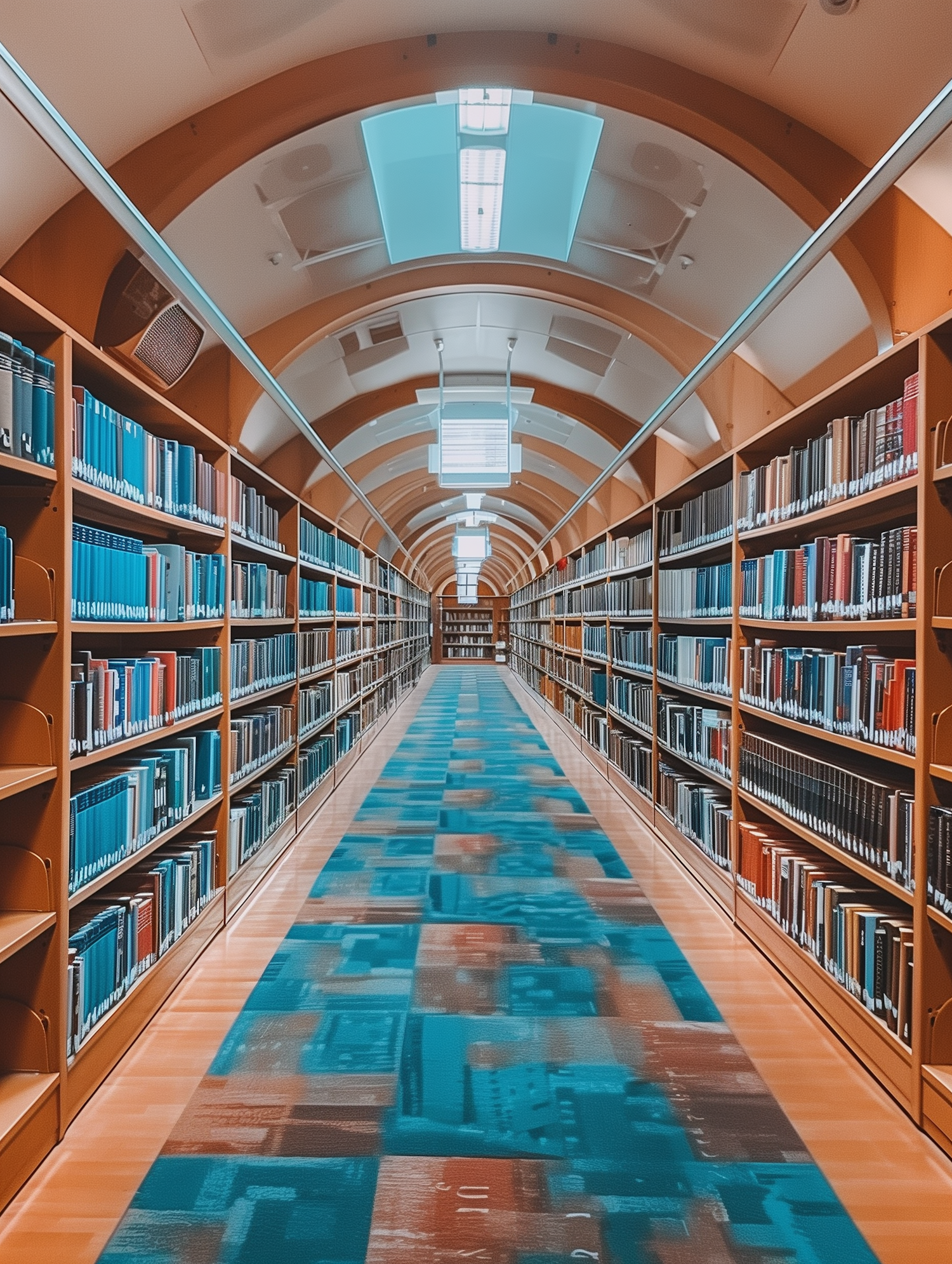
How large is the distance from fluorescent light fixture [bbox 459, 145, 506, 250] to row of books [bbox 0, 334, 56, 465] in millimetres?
2828

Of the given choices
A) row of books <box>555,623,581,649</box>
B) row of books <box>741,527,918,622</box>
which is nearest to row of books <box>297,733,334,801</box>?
row of books <box>741,527,918,622</box>

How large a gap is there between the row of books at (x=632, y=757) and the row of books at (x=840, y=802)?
241 centimetres

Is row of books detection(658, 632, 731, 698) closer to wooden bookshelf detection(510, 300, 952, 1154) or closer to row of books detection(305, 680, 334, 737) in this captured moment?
wooden bookshelf detection(510, 300, 952, 1154)

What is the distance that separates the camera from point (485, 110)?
391 cm

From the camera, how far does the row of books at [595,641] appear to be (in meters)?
8.91

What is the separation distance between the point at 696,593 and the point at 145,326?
3489mm

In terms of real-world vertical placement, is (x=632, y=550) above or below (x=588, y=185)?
below

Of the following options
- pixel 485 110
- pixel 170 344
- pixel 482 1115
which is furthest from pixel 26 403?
pixel 485 110

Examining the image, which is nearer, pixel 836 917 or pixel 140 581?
pixel 836 917

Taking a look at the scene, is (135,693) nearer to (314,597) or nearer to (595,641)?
(314,597)

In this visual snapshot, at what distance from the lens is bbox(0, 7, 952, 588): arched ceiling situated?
9.60 ft

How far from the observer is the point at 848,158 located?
331cm

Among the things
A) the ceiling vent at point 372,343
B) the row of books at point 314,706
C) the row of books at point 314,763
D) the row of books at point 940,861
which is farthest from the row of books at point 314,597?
the row of books at point 940,861

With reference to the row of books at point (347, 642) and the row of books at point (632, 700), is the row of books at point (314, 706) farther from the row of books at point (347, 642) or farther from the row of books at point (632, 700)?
the row of books at point (632, 700)
